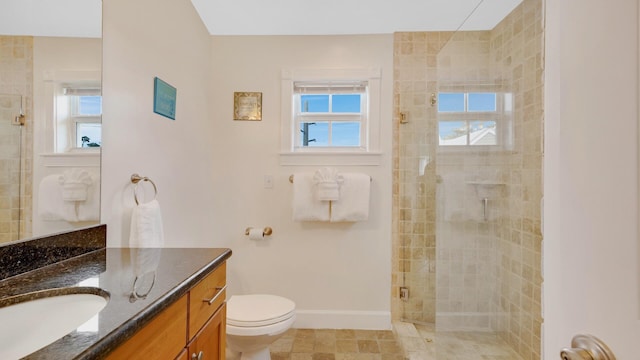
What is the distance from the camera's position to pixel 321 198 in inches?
83.5

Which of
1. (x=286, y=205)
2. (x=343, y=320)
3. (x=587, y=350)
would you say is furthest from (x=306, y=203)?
(x=587, y=350)

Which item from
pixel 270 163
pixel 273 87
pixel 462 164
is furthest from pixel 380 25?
pixel 270 163

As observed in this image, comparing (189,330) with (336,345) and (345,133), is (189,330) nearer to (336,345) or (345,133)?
(336,345)

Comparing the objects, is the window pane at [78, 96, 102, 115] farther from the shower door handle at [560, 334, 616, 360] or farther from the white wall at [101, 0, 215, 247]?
the shower door handle at [560, 334, 616, 360]

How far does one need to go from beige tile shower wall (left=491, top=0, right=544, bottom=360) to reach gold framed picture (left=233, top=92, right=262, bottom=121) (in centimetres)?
170

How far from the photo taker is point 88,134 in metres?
1.11

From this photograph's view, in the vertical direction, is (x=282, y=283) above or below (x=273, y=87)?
below

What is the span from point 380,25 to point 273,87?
95 cm

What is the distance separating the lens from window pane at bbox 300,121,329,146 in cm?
237

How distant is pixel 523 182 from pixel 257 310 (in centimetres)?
171

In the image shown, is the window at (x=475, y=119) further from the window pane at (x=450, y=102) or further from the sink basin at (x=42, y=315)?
the sink basin at (x=42, y=315)

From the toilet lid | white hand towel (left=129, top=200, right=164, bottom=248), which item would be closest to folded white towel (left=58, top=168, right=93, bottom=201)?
white hand towel (left=129, top=200, right=164, bottom=248)

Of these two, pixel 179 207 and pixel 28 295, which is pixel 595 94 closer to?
pixel 28 295

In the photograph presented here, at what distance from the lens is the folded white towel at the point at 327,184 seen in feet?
6.93
